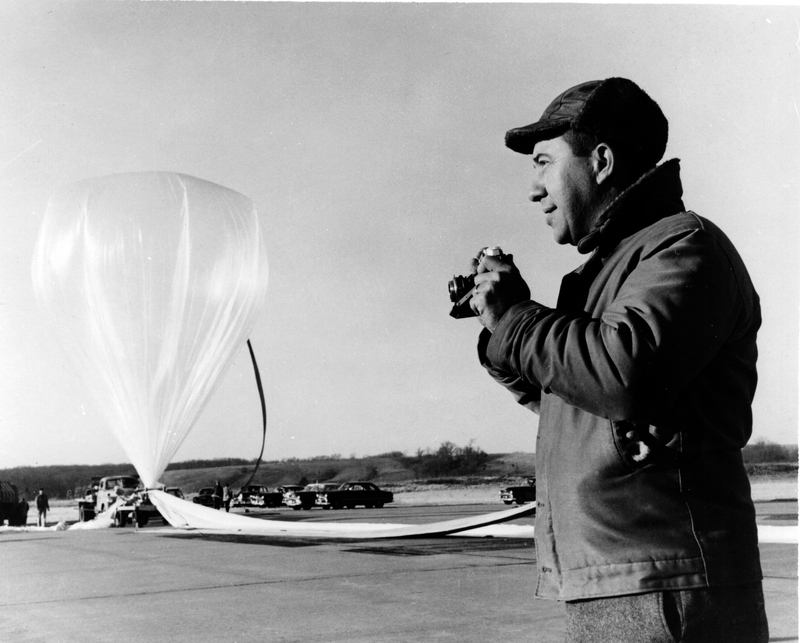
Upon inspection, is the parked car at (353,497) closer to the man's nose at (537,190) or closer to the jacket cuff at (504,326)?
the man's nose at (537,190)

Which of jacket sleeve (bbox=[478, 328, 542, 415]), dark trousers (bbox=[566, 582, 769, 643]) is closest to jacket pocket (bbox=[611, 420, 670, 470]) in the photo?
dark trousers (bbox=[566, 582, 769, 643])

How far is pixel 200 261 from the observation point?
69.2ft

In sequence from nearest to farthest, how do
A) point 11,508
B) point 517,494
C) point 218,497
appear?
point 11,508, point 517,494, point 218,497

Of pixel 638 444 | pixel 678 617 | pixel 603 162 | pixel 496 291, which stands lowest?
pixel 678 617

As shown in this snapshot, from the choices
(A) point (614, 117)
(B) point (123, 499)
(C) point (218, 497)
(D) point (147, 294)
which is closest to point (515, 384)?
(A) point (614, 117)

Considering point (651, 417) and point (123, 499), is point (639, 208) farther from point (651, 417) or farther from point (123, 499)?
point (123, 499)

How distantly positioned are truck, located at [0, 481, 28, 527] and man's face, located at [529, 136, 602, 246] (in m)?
28.0

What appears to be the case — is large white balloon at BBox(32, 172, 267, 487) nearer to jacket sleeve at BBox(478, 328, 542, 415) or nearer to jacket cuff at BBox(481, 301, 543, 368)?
jacket sleeve at BBox(478, 328, 542, 415)

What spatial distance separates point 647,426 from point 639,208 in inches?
17.5

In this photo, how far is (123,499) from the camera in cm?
2473

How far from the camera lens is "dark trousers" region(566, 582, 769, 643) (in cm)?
139

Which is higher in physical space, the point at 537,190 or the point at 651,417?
the point at 537,190

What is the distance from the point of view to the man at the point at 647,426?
1401mm

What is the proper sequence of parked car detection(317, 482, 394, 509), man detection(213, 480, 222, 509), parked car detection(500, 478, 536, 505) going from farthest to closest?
1. parked car detection(317, 482, 394, 509)
2. man detection(213, 480, 222, 509)
3. parked car detection(500, 478, 536, 505)
